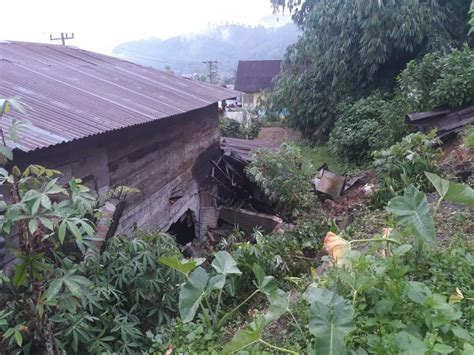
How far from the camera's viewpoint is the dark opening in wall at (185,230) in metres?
8.92

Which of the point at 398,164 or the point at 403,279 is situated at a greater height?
the point at 403,279

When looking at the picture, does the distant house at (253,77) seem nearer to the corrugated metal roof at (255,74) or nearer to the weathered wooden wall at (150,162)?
the corrugated metal roof at (255,74)

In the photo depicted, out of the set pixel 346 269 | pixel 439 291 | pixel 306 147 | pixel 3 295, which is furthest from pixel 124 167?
pixel 306 147

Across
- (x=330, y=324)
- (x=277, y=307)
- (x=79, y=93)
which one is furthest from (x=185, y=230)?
(x=330, y=324)

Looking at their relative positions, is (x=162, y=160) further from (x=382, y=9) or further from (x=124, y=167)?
(x=382, y=9)

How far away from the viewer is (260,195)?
9.31 meters

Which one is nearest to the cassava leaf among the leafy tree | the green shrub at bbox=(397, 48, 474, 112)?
the green shrub at bbox=(397, 48, 474, 112)

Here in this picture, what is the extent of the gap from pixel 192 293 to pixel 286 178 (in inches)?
212

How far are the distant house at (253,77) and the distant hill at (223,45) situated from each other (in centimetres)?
3773

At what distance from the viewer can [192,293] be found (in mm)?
2557

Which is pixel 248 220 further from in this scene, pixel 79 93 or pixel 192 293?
pixel 192 293

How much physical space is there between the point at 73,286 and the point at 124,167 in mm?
3397

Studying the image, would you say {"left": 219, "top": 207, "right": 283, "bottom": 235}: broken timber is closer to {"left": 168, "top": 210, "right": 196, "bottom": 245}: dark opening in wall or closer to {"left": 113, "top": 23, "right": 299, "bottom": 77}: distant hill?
{"left": 168, "top": 210, "right": 196, "bottom": 245}: dark opening in wall

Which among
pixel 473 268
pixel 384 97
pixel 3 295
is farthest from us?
pixel 384 97
